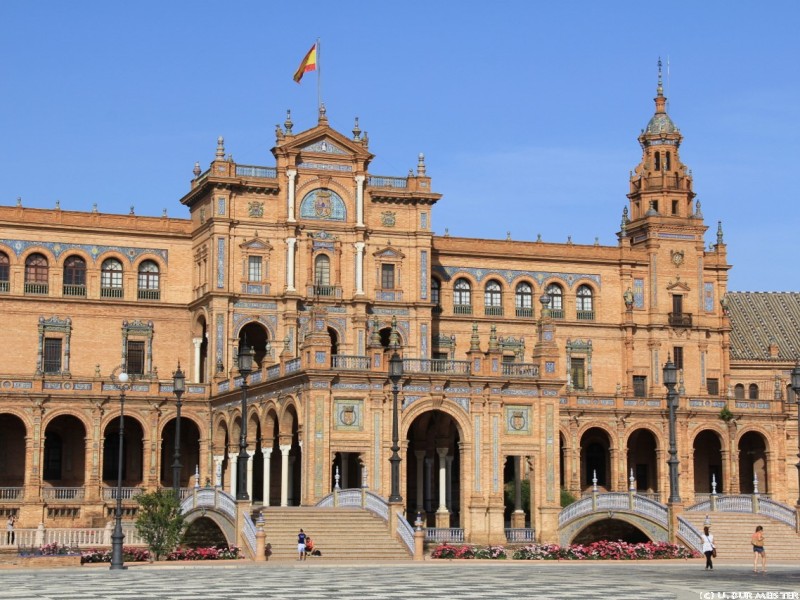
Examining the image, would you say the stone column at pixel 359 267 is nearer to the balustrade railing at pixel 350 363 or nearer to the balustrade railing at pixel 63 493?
the balustrade railing at pixel 350 363

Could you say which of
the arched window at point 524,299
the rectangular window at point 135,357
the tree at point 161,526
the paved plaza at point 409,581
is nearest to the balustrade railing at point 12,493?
the rectangular window at point 135,357

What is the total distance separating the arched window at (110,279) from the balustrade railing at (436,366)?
71.8 ft

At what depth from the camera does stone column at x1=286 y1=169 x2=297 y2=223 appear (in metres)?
78.4

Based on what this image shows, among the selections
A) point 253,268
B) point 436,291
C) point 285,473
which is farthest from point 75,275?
point 285,473

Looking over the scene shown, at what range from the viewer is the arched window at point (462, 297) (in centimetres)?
8719

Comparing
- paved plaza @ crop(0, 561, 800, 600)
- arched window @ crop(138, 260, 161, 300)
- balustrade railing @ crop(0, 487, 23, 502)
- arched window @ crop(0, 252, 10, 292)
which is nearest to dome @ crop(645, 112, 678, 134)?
arched window @ crop(138, 260, 161, 300)

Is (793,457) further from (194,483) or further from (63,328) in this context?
(63,328)

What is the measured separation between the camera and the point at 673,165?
305 feet

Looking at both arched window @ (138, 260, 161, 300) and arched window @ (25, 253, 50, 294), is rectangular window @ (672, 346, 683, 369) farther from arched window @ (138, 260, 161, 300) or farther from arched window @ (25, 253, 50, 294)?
arched window @ (25, 253, 50, 294)

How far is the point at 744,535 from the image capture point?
5875 centimetres

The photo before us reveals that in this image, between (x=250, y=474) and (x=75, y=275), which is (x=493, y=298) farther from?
(x=75, y=275)

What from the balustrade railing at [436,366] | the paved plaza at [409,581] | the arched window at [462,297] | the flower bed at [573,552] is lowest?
the paved plaza at [409,581]

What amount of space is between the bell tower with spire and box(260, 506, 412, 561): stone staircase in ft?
133

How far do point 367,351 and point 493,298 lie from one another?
2384 centimetres
